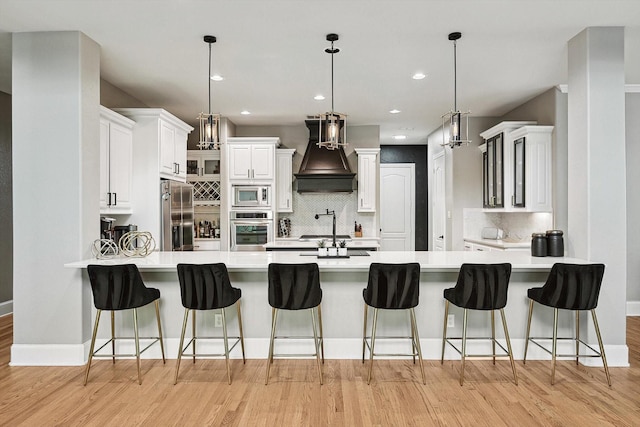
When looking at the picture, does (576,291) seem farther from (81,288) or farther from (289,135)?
(289,135)

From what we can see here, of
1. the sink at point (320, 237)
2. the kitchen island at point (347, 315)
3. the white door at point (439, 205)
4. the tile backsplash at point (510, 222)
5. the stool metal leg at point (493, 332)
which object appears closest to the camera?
the stool metal leg at point (493, 332)

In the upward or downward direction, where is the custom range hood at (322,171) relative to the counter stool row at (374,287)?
upward

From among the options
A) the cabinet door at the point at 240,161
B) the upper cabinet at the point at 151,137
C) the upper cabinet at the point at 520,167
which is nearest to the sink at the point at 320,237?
the cabinet door at the point at 240,161

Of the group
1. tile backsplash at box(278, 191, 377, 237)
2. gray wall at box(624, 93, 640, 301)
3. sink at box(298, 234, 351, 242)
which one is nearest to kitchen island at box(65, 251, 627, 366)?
gray wall at box(624, 93, 640, 301)

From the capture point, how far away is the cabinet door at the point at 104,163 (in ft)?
14.2

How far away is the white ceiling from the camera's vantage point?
10.7 ft

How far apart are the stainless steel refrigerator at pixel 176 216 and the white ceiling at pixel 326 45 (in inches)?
48.0

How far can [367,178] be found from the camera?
7.42 m

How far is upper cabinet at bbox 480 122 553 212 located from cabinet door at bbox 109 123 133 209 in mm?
4685

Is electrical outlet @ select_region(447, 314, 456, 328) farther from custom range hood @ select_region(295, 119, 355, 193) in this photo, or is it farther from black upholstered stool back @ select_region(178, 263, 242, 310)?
custom range hood @ select_region(295, 119, 355, 193)

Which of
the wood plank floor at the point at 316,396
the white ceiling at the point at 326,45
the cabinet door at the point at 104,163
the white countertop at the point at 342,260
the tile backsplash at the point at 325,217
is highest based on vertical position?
the white ceiling at the point at 326,45

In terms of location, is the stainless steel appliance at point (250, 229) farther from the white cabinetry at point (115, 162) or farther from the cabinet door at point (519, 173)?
the cabinet door at point (519, 173)

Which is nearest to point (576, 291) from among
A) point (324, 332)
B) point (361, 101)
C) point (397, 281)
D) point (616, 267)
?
point (616, 267)

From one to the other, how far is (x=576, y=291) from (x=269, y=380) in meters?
2.38
